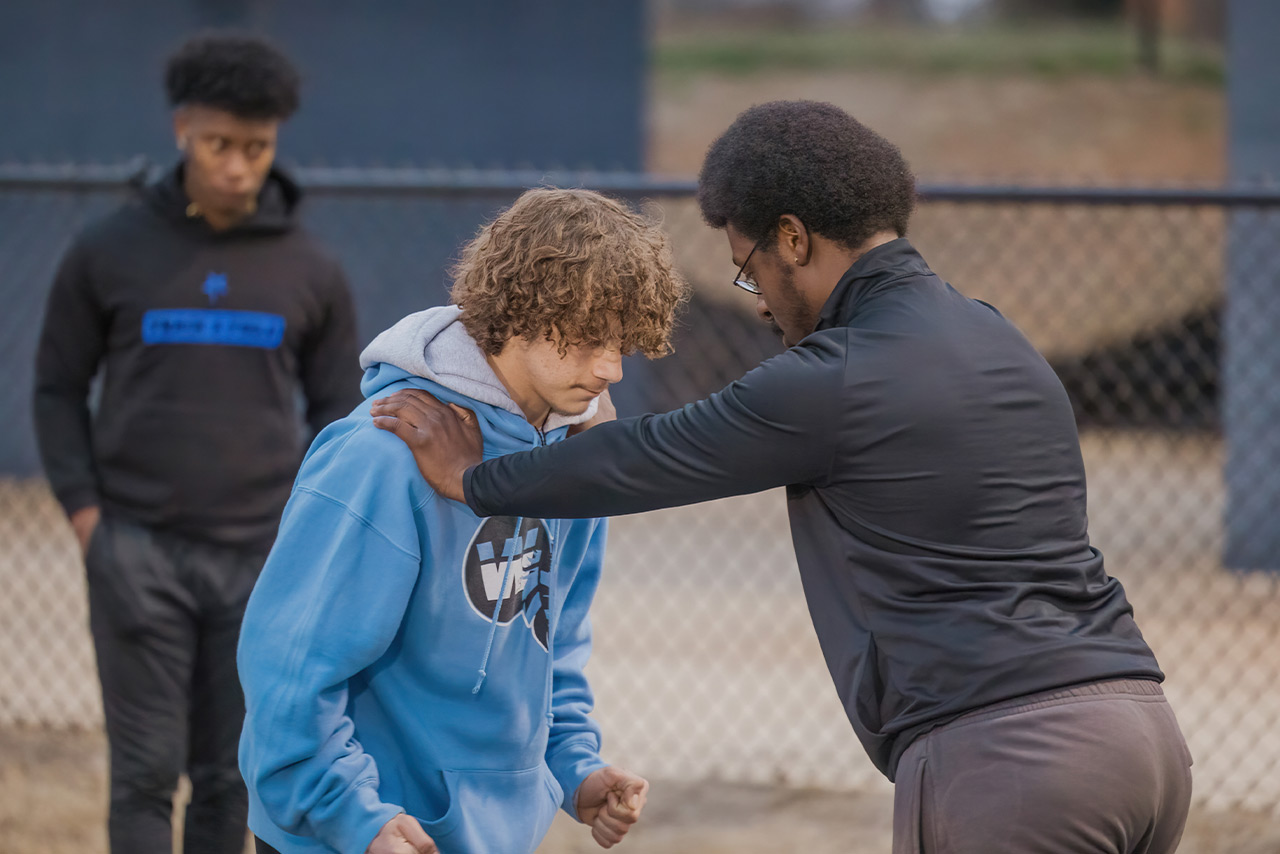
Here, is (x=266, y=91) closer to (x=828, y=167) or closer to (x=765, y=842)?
(x=828, y=167)

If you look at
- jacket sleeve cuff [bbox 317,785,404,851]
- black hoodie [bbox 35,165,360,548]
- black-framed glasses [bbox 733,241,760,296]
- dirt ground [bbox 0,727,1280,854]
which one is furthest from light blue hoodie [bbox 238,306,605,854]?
dirt ground [bbox 0,727,1280,854]

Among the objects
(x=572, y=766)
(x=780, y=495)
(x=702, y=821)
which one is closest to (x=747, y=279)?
(x=572, y=766)

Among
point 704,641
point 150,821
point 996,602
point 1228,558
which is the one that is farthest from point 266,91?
point 1228,558

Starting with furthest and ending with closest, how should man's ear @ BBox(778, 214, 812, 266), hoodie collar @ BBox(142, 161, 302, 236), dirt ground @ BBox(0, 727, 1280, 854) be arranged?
dirt ground @ BBox(0, 727, 1280, 854) → hoodie collar @ BBox(142, 161, 302, 236) → man's ear @ BBox(778, 214, 812, 266)

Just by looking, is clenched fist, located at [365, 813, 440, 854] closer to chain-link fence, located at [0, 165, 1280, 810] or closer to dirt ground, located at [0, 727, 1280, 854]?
chain-link fence, located at [0, 165, 1280, 810]

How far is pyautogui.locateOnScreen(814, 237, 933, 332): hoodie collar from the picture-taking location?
69.6 inches

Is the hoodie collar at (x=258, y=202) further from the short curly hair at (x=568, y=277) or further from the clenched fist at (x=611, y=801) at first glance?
the clenched fist at (x=611, y=801)

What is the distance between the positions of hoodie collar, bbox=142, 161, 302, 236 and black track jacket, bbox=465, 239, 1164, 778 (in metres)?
1.52

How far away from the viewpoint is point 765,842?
11.8ft

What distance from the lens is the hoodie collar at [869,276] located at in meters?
1.77

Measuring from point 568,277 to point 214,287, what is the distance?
144 cm

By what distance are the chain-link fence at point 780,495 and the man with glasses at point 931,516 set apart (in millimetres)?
560

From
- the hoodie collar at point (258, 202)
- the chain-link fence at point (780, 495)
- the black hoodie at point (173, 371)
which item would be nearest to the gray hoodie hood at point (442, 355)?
the chain-link fence at point (780, 495)

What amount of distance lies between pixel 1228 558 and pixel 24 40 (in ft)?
27.0
